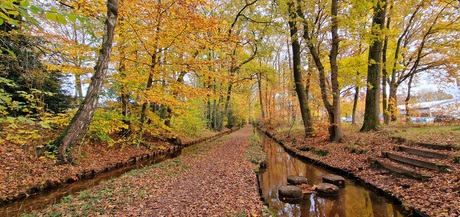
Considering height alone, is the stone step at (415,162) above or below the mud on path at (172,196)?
above

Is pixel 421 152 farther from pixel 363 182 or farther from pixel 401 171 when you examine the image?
pixel 363 182

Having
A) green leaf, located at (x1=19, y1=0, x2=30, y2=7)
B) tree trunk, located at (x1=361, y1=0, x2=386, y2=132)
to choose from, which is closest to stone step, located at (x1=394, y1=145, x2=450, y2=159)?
tree trunk, located at (x1=361, y1=0, x2=386, y2=132)

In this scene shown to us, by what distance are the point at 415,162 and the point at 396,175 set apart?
2.06ft

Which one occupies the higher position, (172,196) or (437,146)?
(437,146)

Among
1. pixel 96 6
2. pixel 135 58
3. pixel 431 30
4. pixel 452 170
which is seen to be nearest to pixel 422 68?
pixel 431 30

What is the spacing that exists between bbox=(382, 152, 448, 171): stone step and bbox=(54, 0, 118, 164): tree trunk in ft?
32.2

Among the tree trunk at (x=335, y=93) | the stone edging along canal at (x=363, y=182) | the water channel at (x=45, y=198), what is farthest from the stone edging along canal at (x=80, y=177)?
the tree trunk at (x=335, y=93)

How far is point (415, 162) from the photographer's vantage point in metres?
5.88

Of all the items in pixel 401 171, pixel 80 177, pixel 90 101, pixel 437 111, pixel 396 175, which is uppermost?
pixel 90 101

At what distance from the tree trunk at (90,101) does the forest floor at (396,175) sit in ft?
29.1

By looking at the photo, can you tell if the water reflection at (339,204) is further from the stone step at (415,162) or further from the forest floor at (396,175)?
the stone step at (415,162)

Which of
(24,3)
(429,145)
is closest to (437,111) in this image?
(429,145)

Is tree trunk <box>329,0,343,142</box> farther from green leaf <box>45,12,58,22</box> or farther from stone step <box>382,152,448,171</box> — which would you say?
green leaf <box>45,12,58,22</box>

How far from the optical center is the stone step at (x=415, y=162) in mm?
5139
